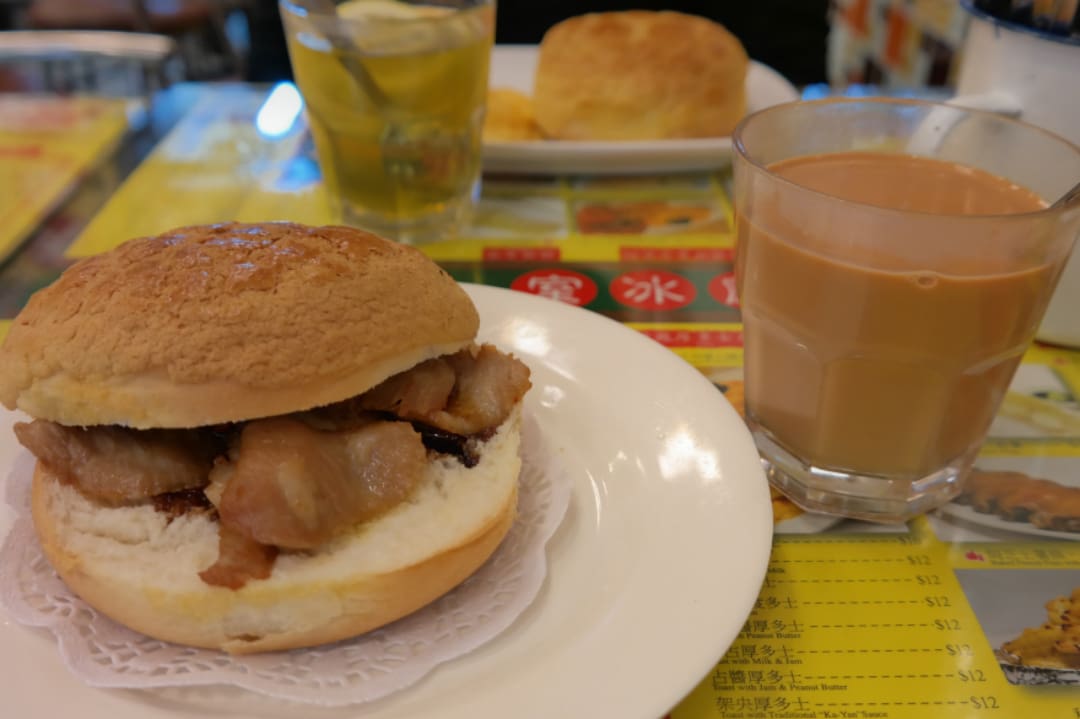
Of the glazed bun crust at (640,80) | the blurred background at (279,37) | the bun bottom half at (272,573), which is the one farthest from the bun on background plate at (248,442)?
the blurred background at (279,37)

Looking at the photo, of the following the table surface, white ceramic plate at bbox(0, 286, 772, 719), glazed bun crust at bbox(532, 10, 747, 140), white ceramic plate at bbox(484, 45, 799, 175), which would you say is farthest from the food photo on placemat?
glazed bun crust at bbox(532, 10, 747, 140)

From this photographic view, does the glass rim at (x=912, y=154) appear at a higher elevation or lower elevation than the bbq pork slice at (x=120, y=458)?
higher

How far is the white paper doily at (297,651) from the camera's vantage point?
101cm

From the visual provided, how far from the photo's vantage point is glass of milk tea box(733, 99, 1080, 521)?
119 cm

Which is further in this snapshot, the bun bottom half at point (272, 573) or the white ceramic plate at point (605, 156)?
the white ceramic plate at point (605, 156)

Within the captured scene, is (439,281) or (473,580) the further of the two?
(439,281)

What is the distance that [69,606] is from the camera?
3.68 ft

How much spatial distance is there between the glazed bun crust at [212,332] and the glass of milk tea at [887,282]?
1.86ft

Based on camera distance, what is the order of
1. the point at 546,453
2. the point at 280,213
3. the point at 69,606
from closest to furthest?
the point at 69,606 → the point at 546,453 → the point at 280,213

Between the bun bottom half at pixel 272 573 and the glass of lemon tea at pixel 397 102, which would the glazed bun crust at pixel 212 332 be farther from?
the glass of lemon tea at pixel 397 102

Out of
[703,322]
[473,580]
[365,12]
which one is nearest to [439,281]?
[473,580]

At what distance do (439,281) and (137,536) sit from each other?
0.55 m

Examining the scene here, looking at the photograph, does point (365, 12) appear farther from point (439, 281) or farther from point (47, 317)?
point (47, 317)

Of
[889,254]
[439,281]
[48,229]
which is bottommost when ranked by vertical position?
[48,229]
